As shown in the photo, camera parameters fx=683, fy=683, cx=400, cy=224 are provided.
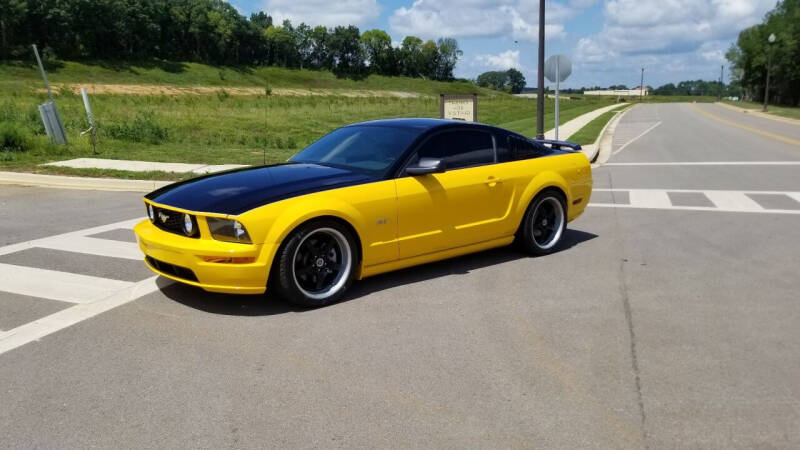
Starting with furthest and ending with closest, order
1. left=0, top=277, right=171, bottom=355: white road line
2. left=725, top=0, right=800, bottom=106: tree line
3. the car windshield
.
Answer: left=725, top=0, right=800, bottom=106: tree line, the car windshield, left=0, top=277, right=171, bottom=355: white road line

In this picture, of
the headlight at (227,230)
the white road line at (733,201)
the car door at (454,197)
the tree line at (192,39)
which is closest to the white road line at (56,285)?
the headlight at (227,230)

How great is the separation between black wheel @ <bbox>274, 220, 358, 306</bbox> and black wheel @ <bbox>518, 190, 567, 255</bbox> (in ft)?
7.38

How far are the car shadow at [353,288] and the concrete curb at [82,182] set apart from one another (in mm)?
6515

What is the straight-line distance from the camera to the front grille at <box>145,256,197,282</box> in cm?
533

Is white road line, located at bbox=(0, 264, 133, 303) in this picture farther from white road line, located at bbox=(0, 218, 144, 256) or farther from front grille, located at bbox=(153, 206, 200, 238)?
white road line, located at bbox=(0, 218, 144, 256)

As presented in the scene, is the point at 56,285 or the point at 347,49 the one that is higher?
the point at 347,49

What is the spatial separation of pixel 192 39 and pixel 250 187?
14448 cm

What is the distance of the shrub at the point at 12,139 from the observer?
15.9m

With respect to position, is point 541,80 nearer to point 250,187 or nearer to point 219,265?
point 250,187

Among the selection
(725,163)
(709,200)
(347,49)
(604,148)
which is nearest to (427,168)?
(709,200)

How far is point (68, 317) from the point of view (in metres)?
5.27

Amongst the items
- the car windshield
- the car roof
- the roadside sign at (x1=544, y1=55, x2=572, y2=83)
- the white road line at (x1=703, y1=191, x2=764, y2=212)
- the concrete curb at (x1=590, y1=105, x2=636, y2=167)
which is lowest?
the concrete curb at (x1=590, y1=105, x2=636, y2=167)

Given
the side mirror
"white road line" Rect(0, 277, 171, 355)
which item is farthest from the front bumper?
the side mirror

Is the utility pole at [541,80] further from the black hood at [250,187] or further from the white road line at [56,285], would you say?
the white road line at [56,285]
